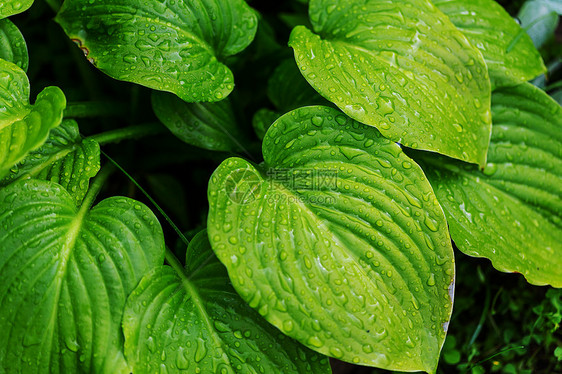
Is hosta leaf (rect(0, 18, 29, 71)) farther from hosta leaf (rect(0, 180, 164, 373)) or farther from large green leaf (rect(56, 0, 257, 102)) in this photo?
hosta leaf (rect(0, 180, 164, 373))

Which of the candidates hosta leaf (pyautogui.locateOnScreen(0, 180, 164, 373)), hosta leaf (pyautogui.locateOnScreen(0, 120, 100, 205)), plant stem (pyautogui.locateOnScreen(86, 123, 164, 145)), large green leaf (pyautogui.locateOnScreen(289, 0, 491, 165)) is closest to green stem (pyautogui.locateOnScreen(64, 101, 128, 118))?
plant stem (pyautogui.locateOnScreen(86, 123, 164, 145))

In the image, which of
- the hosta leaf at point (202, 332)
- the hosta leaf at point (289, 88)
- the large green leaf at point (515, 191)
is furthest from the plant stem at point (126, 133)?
the large green leaf at point (515, 191)

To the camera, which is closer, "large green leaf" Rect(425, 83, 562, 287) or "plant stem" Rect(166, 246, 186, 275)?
"plant stem" Rect(166, 246, 186, 275)

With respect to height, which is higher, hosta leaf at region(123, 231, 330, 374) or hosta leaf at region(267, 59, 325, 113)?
hosta leaf at region(267, 59, 325, 113)

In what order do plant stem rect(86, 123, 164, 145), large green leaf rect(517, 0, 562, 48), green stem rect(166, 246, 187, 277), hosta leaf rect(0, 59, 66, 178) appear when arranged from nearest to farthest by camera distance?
hosta leaf rect(0, 59, 66, 178), green stem rect(166, 246, 187, 277), plant stem rect(86, 123, 164, 145), large green leaf rect(517, 0, 562, 48)

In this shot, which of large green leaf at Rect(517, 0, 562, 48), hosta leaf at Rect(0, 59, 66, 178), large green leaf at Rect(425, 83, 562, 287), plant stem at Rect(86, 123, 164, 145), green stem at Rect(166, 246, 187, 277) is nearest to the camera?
hosta leaf at Rect(0, 59, 66, 178)
